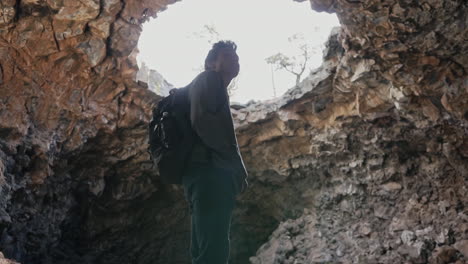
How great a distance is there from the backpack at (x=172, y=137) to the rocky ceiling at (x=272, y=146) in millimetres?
1583

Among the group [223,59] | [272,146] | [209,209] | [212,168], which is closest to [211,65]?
[223,59]

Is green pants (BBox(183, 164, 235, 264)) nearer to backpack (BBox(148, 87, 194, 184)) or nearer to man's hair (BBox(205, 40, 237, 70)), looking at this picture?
backpack (BBox(148, 87, 194, 184))

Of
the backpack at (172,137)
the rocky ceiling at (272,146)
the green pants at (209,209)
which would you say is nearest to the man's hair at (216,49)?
the backpack at (172,137)

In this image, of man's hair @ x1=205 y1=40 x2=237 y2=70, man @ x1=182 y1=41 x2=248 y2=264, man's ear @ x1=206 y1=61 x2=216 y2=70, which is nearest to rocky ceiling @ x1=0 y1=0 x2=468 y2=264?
man's hair @ x1=205 y1=40 x2=237 y2=70

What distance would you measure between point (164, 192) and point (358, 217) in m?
2.55

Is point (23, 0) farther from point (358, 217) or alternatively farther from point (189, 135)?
point (358, 217)

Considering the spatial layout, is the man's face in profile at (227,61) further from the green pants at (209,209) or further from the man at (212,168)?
the green pants at (209,209)

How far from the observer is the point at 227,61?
6.89ft

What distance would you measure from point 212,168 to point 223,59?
0.62 m

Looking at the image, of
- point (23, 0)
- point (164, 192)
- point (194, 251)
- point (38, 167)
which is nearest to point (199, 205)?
point (194, 251)

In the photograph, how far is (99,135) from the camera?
4.38 metres

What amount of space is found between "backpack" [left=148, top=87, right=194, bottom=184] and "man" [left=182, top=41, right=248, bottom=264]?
0.19 ft

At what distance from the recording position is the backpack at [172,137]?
2006 mm

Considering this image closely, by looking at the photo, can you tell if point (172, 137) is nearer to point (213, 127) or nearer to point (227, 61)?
point (213, 127)
